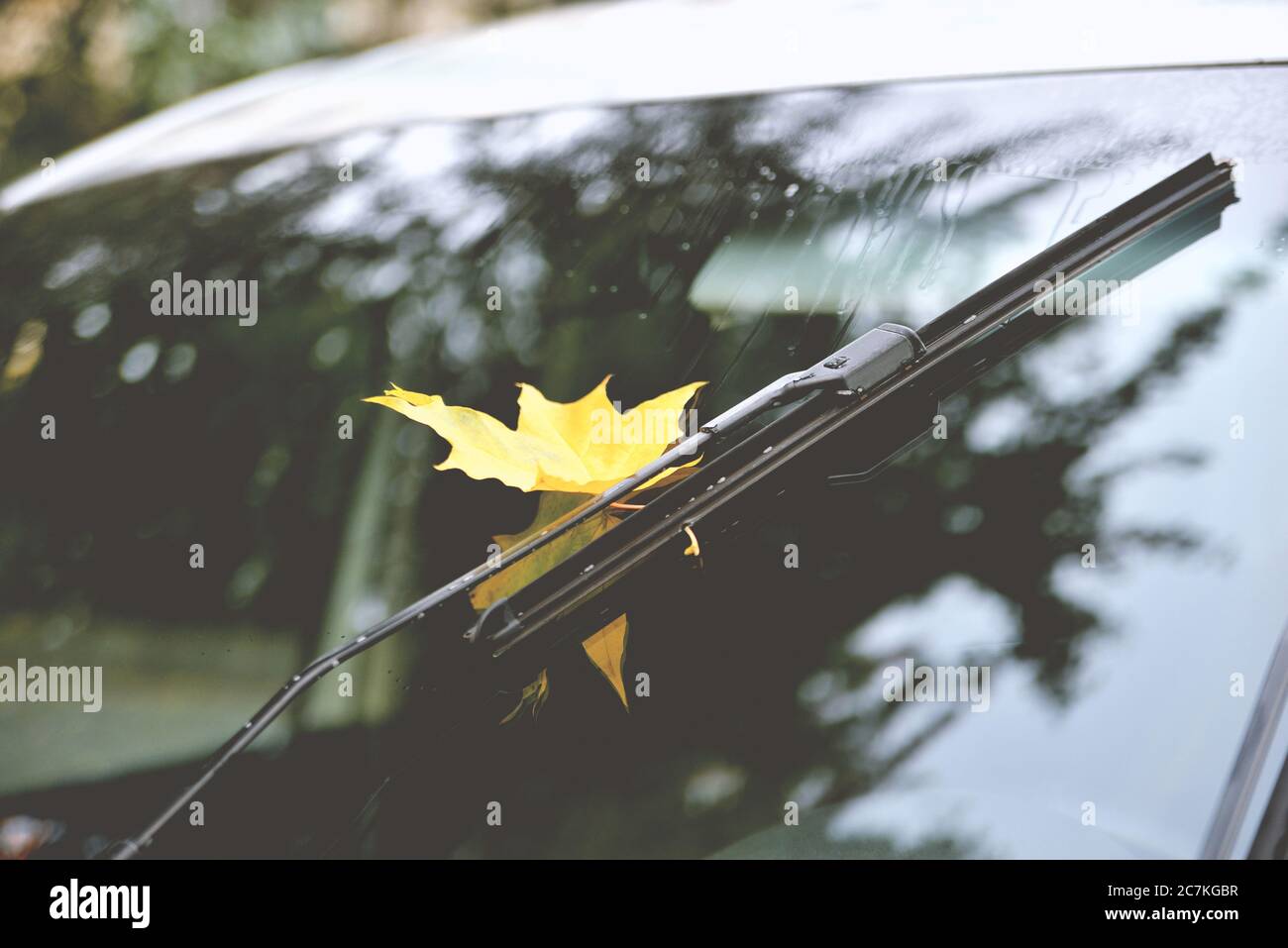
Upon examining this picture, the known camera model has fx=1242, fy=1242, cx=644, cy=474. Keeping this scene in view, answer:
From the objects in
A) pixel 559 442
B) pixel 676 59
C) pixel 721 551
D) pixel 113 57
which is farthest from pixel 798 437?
pixel 113 57

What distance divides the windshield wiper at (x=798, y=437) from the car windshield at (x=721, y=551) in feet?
0.09

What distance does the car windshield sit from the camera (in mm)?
1044

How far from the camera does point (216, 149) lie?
6.32 feet

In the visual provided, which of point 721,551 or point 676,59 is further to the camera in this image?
point 676,59

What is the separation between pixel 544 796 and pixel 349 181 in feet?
3.29

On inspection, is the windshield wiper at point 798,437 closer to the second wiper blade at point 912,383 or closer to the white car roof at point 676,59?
the second wiper blade at point 912,383

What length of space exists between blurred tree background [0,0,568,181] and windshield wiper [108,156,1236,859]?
3890 millimetres

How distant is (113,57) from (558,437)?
436 cm

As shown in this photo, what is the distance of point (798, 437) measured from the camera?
1.19 meters

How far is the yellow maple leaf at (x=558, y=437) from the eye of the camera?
1270 millimetres

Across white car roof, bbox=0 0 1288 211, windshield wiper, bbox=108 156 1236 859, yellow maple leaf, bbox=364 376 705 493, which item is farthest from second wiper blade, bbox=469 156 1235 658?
white car roof, bbox=0 0 1288 211

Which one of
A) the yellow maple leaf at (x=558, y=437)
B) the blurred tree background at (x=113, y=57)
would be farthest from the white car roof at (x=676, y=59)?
the blurred tree background at (x=113, y=57)

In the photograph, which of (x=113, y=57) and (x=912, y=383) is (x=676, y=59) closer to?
(x=912, y=383)

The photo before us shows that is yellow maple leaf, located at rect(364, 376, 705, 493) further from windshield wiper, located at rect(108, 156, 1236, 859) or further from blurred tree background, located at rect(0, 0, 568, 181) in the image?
blurred tree background, located at rect(0, 0, 568, 181)
